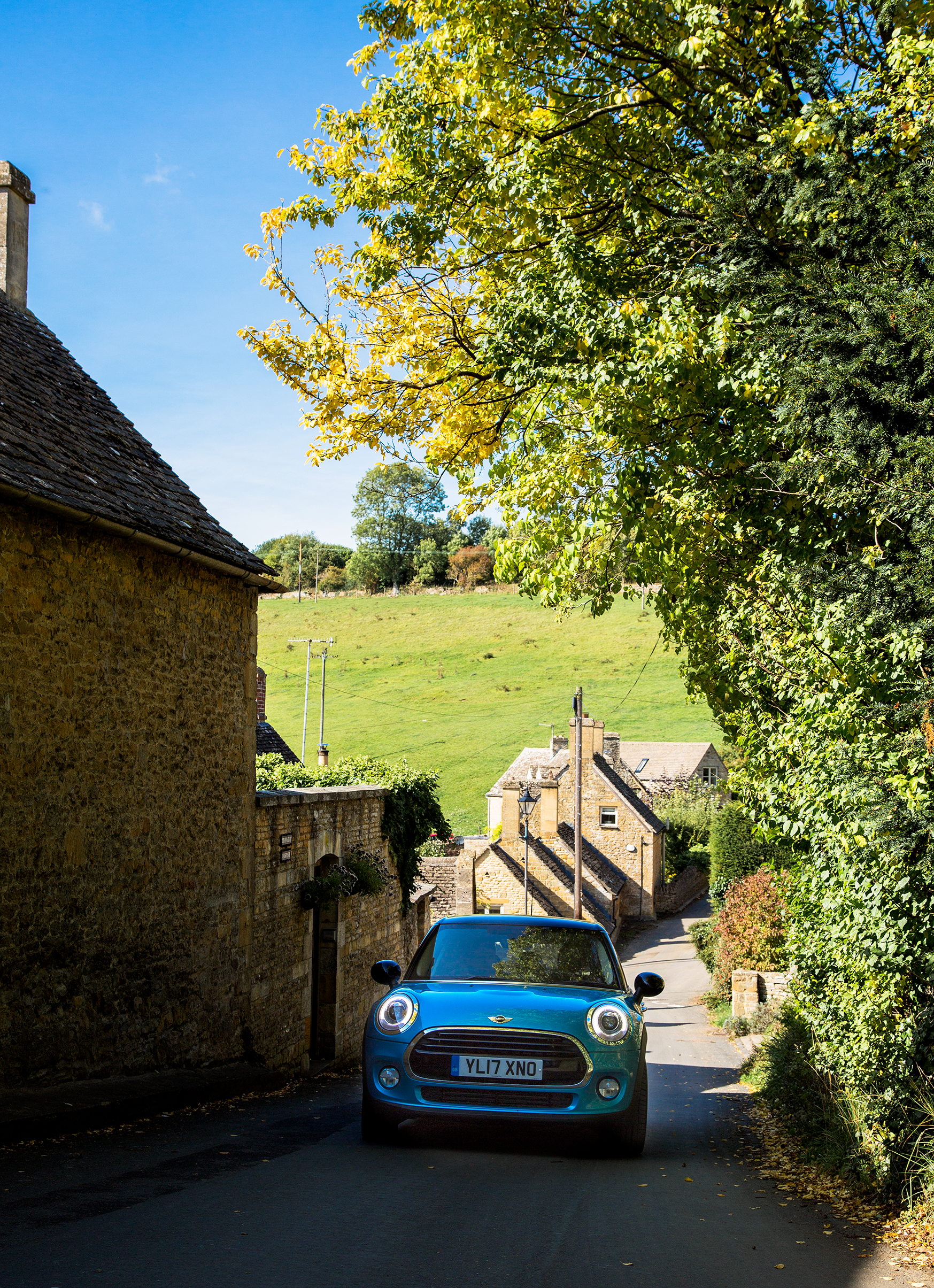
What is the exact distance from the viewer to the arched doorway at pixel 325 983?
47.8 feet

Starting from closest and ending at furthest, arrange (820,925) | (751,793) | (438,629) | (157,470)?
1. (820,925)
2. (751,793)
3. (157,470)
4. (438,629)

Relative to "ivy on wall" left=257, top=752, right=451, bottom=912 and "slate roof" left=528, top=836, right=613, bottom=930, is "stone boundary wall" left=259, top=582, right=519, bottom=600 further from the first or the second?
"ivy on wall" left=257, top=752, right=451, bottom=912

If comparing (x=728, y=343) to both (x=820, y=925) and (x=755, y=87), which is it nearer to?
(x=755, y=87)

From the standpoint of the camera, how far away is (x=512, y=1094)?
241 inches

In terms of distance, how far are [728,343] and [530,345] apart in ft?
5.03

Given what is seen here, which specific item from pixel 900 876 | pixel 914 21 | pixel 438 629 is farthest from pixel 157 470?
pixel 438 629

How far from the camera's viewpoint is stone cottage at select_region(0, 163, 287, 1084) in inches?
316

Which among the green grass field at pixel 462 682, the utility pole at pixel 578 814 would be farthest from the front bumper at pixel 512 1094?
the green grass field at pixel 462 682

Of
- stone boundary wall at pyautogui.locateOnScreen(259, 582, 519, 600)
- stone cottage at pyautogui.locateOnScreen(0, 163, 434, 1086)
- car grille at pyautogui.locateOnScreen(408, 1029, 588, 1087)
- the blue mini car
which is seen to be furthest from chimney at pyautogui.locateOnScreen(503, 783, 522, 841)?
stone boundary wall at pyautogui.locateOnScreen(259, 582, 519, 600)

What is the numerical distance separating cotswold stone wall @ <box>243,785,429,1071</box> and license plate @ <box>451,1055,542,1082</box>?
6.02m

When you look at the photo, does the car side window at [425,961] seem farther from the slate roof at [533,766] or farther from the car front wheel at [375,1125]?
the slate roof at [533,766]

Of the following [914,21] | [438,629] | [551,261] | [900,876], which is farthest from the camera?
[438,629]

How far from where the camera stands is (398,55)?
8930 mm

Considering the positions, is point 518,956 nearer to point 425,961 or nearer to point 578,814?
point 425,961
